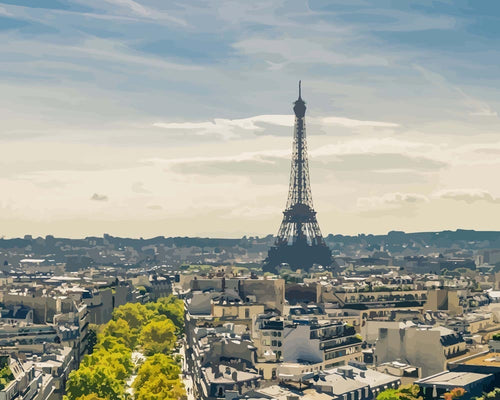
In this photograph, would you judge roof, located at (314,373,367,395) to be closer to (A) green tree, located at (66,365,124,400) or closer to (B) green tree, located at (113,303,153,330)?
(A) green tree, located at (66,365,124,400)

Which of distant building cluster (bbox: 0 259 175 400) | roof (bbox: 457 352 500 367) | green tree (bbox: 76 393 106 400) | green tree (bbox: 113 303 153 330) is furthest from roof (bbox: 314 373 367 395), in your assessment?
green tree (bbox: 113 303 153 330)

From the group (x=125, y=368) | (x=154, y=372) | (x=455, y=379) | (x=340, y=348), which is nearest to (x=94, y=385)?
(x=154, y=372)

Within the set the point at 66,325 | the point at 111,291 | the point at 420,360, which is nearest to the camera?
the point at 420,360

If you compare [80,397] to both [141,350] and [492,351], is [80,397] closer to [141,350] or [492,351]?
[492,351]

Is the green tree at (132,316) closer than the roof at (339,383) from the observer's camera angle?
No

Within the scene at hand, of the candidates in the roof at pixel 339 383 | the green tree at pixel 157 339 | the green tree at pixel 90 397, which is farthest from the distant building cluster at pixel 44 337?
the roof at pixel 339 383

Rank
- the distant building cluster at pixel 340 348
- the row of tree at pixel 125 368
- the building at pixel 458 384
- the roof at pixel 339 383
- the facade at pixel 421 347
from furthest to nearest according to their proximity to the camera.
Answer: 1. the facade at pixel 421 347
2. the row of tree at pixel 125 368
3. the distant building cluster at pixel 340 348
4. the roof at pixel 339 383
5. the building at pixel 458 384

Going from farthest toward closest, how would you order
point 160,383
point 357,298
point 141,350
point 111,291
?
point 111,291 → point 357,298 → point 141,350 → point 160,383

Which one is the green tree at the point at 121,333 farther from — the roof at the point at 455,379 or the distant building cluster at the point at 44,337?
the roof at the point at 455,379

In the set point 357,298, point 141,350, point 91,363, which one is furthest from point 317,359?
point 357,298
